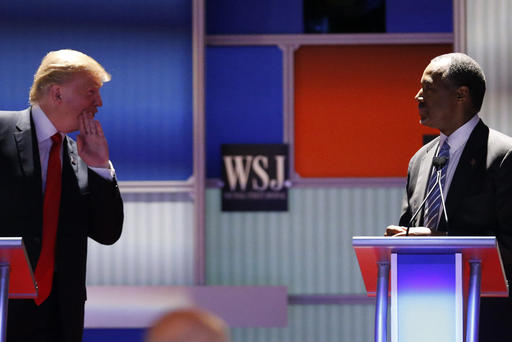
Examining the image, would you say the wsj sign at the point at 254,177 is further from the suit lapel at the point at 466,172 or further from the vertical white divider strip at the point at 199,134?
the suit lapel at the point at 466,172

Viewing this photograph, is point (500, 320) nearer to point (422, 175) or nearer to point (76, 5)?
point (422, 175)

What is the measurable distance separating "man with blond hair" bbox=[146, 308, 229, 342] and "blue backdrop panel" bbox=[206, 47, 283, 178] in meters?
4.07

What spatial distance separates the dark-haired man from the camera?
2471 millimetres

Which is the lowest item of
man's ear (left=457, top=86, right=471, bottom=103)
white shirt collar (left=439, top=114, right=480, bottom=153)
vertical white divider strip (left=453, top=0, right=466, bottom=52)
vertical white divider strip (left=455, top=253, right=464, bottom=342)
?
vertical white divider strip (left=455, top=253, right=464, bottom=342)

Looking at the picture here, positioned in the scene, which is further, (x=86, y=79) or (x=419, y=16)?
(x=419, y=16)

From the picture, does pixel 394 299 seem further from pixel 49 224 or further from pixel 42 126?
pixel 42 126

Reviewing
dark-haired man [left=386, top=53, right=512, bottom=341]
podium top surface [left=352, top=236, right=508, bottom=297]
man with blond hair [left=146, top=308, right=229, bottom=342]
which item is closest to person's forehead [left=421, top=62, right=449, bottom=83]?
dark-haired man [left=386, top=53, right=512, bottom=341]

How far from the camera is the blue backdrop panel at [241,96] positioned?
494 cm

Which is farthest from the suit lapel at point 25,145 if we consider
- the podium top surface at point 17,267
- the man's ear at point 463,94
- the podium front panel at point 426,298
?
the man's ear at point 463,94

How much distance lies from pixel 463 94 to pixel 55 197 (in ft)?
4.72

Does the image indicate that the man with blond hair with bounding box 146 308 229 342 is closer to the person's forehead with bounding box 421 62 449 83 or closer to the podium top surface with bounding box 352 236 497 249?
the podium top surface with bounding box 352 236 497 249

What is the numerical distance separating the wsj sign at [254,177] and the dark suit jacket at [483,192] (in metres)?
2.27

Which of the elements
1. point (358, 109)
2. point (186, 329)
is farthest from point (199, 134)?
point (186, 329)

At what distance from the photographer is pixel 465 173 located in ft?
8.35
